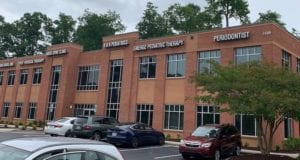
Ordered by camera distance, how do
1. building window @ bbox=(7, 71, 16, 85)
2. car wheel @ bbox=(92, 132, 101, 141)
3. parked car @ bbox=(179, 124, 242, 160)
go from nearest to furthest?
parked car @ bbox=(179, 124, 242, 160) → car wheel @ bbox=(92, 132, 101, 141) → building window @ bbox=(7, 71, 16, 85)

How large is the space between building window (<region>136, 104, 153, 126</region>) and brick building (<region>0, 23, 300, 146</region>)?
0.09m

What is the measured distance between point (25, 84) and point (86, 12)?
3113 centimetres

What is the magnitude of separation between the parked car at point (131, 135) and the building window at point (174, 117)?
23.2ft

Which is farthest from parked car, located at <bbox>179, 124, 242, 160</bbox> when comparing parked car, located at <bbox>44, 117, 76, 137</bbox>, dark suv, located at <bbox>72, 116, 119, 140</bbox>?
parked car, located at <bbox>44, 117, 76, 137</bbox>

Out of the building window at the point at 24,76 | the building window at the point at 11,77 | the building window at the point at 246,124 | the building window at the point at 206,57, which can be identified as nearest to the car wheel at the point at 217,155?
the building window at the point at 246,124

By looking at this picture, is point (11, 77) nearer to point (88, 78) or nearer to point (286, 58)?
point (88, 78)

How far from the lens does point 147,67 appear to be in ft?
109

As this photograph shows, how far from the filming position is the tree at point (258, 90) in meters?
16.3

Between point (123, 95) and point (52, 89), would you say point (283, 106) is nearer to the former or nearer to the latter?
point (123, 95)

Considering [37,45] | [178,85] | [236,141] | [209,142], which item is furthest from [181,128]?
[37,45]

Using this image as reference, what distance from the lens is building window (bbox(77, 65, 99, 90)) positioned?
38.2 m

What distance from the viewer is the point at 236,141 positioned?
19.3 m

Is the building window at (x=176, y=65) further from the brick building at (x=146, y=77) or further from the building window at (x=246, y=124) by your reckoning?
the building window at (x=246, y=124)

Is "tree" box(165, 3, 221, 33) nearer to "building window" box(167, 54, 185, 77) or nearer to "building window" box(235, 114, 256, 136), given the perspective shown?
"building window" box(167, 54, 185, 77)
